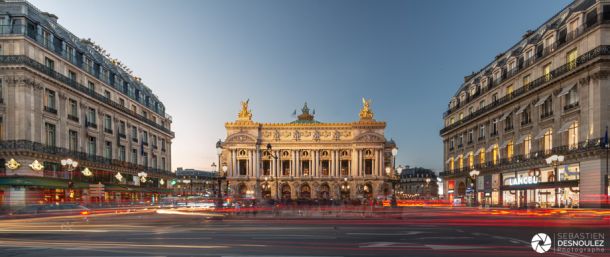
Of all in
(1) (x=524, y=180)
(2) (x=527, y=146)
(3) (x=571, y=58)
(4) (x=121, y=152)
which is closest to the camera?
(3) (x=571, y=58)

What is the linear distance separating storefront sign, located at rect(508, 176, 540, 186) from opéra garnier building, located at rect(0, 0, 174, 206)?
3809 cm

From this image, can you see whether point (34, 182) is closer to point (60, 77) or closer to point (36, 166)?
point (36, 166)

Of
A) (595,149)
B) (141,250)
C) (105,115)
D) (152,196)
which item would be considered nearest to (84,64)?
(105,115)

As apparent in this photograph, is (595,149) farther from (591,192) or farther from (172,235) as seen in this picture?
(172,235)

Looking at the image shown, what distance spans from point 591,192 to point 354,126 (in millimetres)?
78474

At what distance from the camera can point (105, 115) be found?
63688 millimetres

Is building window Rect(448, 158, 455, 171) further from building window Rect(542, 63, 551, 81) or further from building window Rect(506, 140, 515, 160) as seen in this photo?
building window Rect(542, 63, 551, 81)

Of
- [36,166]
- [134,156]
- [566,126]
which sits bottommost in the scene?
[134,156]

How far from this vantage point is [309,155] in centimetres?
11838

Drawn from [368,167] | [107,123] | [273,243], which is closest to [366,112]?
[368,167]

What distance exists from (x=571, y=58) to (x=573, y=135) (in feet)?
22.1

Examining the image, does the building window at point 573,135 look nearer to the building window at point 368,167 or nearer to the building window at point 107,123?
the building window at point 107,123

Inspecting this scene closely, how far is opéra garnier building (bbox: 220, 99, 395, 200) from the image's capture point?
116 meters

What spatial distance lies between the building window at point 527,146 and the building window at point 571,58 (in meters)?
10.7
